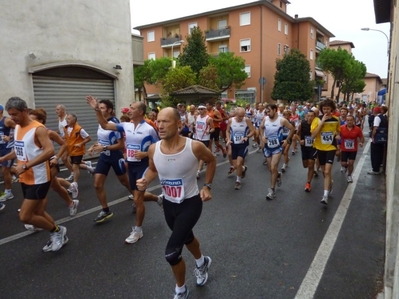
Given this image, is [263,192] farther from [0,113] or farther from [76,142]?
[0,113]

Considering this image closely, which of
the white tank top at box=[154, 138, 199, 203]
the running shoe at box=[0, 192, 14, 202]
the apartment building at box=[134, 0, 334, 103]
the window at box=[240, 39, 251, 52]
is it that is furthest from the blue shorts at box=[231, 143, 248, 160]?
the window at box=[240, 39, 251, 52]

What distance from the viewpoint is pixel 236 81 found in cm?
3878

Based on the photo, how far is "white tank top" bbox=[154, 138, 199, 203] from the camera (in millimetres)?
3021

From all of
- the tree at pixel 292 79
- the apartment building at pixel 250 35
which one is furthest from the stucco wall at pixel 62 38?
the tree at pixel 292 79

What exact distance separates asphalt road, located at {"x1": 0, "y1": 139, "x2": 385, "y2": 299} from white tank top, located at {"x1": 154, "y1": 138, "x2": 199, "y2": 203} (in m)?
1.01

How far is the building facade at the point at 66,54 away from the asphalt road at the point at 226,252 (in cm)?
573

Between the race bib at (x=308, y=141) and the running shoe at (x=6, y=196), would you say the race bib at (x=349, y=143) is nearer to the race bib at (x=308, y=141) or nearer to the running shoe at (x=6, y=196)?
the race bib at (x=308, y=141)

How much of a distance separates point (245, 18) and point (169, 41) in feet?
41.5

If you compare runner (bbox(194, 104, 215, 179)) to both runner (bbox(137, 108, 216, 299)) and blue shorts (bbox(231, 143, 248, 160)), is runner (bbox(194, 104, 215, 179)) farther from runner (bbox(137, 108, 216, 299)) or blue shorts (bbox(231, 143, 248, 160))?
runner (bbox(137, 108, 216, 299))

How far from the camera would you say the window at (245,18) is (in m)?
41.1

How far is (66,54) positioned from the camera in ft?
39.0

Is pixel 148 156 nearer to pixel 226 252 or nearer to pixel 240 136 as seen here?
pixel 226 252

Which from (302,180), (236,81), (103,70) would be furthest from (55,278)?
(236,81)

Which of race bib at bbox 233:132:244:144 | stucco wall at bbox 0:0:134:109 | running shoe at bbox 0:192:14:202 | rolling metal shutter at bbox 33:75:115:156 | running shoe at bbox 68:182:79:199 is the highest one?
stucco wall at bbox 0:0:134:109
